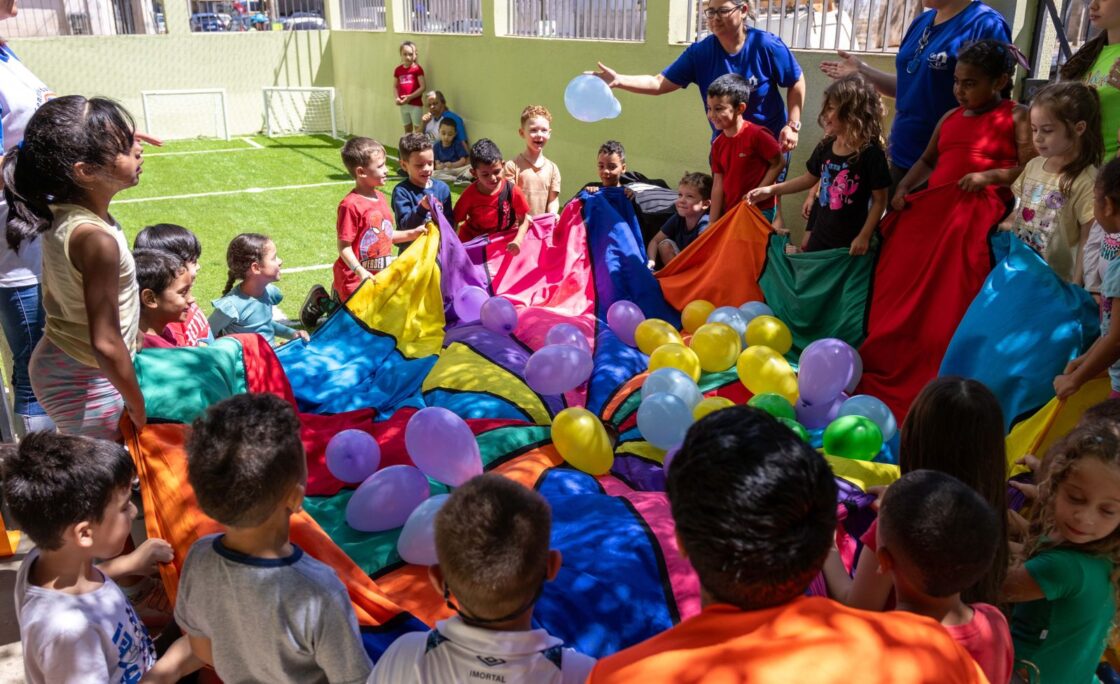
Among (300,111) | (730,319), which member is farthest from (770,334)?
(300,111)

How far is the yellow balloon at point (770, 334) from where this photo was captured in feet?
15.9

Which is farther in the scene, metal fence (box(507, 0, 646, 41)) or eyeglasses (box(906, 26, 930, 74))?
metal fence (box(507, 0, 646, 41))

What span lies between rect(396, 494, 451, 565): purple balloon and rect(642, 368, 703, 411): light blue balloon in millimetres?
1356

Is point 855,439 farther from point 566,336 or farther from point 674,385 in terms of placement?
point 566,336

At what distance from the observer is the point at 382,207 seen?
5516 mm

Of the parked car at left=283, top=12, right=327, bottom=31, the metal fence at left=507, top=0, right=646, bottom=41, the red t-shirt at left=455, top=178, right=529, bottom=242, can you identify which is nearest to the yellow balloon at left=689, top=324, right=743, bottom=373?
the red t-shirt at left=455, top=178, right=529, bottom=242

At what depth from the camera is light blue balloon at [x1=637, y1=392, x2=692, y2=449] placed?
12.2ft

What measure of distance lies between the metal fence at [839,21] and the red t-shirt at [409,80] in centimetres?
742

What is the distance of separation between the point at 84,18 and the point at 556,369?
55.9 ft

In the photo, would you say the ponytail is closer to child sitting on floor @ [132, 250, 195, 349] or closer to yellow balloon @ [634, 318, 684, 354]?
yellow balloon @ [634, 318, 684, 354]

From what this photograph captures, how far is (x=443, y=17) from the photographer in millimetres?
13977

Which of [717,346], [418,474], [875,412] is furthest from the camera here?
[717,346]

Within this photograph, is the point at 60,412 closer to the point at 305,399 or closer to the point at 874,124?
the point at 305,399

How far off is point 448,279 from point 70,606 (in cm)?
370
